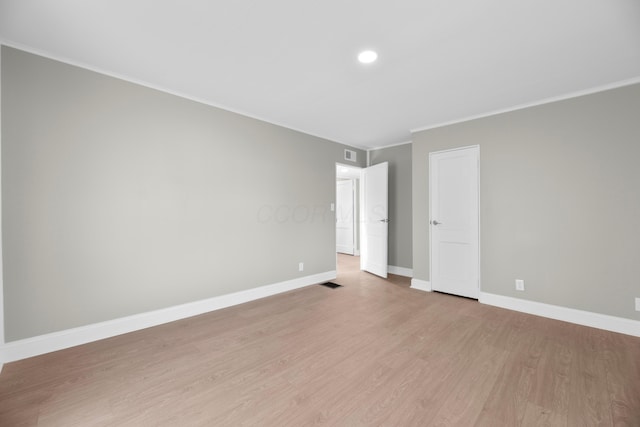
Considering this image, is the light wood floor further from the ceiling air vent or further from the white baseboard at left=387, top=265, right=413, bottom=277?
the ceiling air vent

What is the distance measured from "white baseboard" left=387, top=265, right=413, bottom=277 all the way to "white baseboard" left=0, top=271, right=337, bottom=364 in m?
2.55

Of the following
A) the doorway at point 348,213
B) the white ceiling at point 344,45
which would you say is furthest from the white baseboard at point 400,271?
the white ceiling at point 344,45

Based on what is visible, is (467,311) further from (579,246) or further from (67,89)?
(67,89)

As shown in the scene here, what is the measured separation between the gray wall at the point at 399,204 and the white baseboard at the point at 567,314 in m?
1.74

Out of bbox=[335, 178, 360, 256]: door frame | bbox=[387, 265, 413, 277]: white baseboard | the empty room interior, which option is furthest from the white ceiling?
bbox=[335, 178, 360, 256]: door frame

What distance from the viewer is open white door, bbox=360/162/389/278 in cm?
503

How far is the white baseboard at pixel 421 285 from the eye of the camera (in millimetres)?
4217

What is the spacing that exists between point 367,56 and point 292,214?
2.59 meters

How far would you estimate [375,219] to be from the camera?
5.24 metres

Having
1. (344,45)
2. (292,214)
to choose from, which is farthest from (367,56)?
(292,214)

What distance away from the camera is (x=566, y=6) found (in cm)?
175

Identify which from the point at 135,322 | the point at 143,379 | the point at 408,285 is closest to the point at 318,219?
the point at 408,285

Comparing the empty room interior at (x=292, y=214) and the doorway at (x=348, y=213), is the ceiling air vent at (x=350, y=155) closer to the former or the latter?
the empty room interior at (x=292, y=214)

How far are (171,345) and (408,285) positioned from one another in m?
3.55
